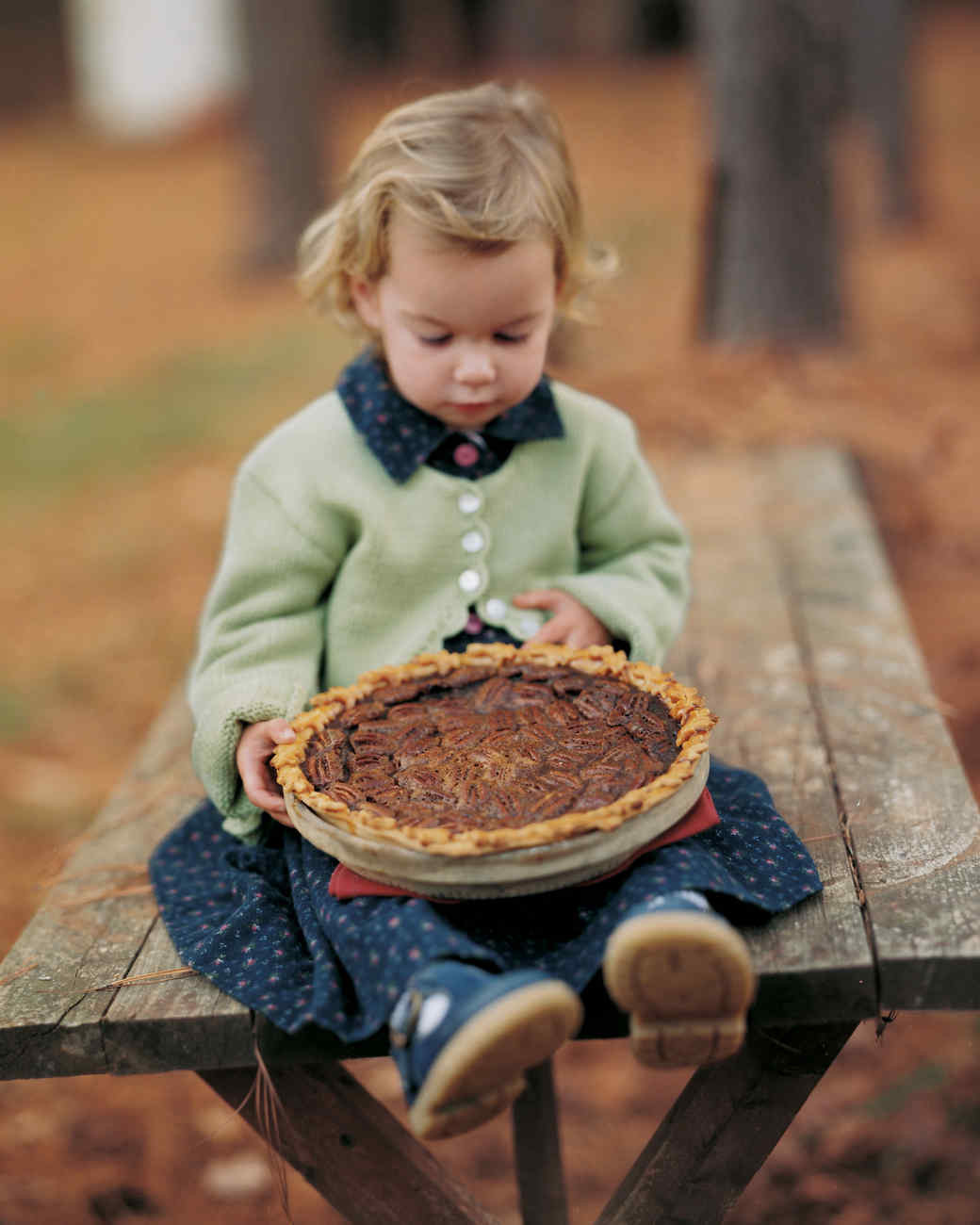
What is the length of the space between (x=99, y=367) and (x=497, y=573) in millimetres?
6225

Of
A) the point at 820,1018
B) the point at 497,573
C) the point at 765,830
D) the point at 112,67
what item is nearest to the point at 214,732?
the point at 497,573

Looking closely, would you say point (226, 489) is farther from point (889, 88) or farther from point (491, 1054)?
point (889, 88)

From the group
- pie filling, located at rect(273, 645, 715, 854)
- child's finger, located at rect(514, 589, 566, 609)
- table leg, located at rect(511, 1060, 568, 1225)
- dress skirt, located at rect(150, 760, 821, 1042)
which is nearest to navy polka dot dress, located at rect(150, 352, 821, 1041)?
dress skirt, located at rect(150, 760, 821, 1042)

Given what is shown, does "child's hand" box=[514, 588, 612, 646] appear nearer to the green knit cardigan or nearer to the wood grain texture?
the green knit cardigan

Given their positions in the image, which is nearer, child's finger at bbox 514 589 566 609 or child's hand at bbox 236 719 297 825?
child's hand at bbox 236 719 297 825

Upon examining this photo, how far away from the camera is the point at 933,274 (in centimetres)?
765

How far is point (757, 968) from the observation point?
1636 millimetres

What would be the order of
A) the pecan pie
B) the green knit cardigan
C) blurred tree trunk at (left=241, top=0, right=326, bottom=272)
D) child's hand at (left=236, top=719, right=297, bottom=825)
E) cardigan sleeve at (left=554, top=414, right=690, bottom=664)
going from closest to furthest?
the pecan pie → child's hand at (left=236, top=719, right=297, bottom=825) → the green knit cardigan → cardigan sleeve at (left=554, top=414, right=690, bottom=664) → blurred tree trunk at (left=241, top=0, right=326, bottom=272)

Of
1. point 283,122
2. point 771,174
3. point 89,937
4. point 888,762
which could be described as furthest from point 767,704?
point 283,122

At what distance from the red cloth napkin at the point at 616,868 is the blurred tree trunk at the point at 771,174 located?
12.5 feet

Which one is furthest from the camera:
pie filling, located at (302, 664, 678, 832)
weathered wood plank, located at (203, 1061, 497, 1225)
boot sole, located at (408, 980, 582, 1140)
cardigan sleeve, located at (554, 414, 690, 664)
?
cardigan sleeve, located at (554, 414, 690, 664)

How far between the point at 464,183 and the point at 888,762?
43.0 inches

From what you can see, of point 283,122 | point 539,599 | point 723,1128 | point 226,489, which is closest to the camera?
point 723,1128

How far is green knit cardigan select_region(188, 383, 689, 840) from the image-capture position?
2.13m
